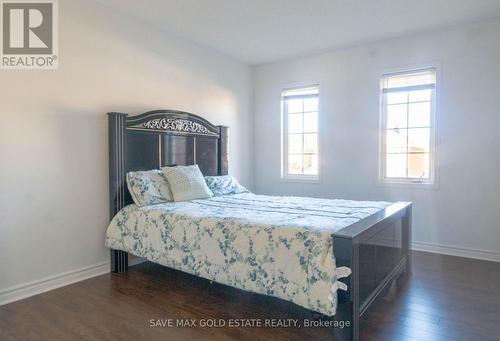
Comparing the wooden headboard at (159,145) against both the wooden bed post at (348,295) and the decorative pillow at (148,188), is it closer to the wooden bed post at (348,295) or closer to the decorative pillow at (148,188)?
the decorative pillow at (148,188)

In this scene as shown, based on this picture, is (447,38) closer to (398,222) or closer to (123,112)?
(398,222)

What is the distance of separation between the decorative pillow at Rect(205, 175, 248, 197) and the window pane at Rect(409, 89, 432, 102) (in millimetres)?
2316

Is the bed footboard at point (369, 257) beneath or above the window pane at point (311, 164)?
beneath

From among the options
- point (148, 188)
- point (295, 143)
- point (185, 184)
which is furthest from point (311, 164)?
point (148, 188)

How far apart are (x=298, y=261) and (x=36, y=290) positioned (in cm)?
216

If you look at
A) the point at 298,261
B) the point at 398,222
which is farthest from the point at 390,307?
the point at 298,261

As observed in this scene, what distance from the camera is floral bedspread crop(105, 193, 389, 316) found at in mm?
1894

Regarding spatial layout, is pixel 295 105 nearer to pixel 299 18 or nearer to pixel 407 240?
pixel 299 18

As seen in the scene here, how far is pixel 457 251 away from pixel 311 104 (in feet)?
8.33

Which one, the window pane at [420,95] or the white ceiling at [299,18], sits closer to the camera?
the white ceiling at [299,18]

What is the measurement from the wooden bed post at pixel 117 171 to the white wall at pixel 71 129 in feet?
0.31

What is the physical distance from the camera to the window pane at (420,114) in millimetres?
3833

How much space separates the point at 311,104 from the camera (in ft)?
15.3

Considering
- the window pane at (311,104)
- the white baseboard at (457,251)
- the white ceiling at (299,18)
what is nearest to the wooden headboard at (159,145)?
the white ceiling at (299,18)
